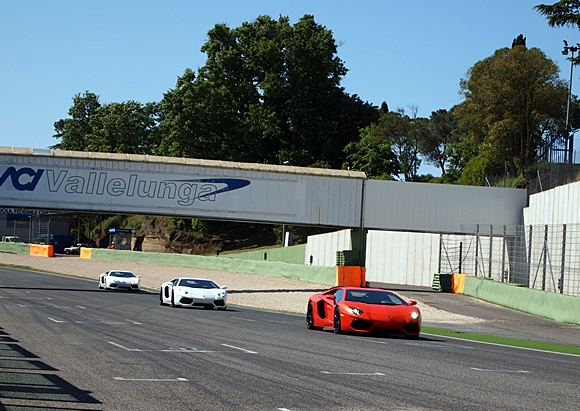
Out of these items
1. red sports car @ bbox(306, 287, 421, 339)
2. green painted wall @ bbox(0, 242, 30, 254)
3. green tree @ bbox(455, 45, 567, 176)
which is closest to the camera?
red sports car @ bbox(306, 287, 421, 339)

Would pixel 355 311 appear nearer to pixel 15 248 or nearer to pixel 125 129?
pixel 15 248

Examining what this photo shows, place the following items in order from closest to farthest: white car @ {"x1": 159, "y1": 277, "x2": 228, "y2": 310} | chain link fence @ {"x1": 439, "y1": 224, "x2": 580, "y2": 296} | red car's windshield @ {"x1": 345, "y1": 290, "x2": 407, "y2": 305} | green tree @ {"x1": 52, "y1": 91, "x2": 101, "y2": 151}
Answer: red car's windshield @ {"x1": 345, "y1": 290, "x2": 407, "y2": 305}
white car @ {"x1": 159, "y1": 277, "x2": 228, "y2": 310}
chain link fence @ {"x1": 439, "y1": 224, "x2": 580, "y2": 296}
green tree @ {"x1": 52, "y1": 91, "x2": 101, "y2": 151}

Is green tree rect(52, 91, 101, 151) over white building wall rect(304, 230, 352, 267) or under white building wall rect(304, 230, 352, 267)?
over

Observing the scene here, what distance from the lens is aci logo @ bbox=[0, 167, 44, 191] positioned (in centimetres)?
4175

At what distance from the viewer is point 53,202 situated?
139 ft

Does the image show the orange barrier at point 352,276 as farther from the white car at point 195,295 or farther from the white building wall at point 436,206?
the white car at point 195,295

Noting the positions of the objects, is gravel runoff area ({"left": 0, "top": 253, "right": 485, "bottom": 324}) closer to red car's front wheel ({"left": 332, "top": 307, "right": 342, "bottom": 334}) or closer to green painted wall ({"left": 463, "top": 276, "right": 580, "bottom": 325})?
green painted wall ({"left": 463, "top": 276, "right": 580, "bottom": 325})

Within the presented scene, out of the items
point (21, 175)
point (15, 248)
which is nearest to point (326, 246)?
point (21, 175)

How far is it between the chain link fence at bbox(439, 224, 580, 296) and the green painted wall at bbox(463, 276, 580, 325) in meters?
1.27

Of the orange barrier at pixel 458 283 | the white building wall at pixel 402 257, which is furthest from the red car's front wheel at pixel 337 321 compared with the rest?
the white building wall at pixel 402 257

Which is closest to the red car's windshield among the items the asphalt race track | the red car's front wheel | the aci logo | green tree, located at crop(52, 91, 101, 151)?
the red car's front wheel

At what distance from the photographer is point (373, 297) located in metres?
19.2

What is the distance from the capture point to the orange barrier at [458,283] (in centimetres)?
4167

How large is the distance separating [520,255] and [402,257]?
55.6 ft
